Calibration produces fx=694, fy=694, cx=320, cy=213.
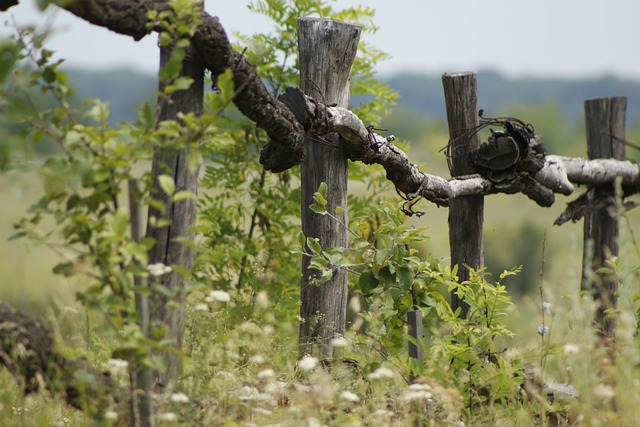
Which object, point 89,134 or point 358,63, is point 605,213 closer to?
point 358,63

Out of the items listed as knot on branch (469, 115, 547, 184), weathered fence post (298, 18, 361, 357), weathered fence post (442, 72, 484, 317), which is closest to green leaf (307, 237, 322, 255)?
weathered fence post (298, 18, 361, 357)

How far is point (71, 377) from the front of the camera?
2.72m

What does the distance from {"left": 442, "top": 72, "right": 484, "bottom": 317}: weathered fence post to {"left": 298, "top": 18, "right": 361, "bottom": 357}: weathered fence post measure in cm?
134

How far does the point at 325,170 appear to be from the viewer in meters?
4.15

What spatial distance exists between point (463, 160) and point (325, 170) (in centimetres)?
165

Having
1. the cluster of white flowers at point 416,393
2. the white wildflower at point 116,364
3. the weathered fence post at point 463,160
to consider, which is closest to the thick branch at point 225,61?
the white wildflower at point 116,364

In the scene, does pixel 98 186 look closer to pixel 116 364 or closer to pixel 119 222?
pixel 119 222

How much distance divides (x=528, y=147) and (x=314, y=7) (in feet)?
6.68

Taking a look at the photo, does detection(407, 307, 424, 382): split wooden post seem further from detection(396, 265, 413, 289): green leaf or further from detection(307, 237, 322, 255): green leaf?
detection(307, 237, 322, 255): green leaf

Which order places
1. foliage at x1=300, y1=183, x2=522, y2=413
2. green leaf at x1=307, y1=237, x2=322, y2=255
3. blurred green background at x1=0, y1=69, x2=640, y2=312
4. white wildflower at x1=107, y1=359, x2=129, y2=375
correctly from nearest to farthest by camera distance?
white wildflower at x1=107, y1=359, x2=129, y2=375, blurred green background at x1=0, y1=69, x2=640, y2=312, foliage at x1=300, y1=183, x2=522, y2=413, green leaf at x1=307, y1=237, x2=322, y2=255

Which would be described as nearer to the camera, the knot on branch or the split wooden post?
the split wooden post

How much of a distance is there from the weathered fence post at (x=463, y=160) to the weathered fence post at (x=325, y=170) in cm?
134

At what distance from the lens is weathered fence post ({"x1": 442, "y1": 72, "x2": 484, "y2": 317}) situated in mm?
5277

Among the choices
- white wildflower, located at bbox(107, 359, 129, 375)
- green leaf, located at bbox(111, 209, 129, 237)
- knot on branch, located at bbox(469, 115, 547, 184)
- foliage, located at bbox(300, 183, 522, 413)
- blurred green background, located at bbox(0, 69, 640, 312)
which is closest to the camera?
green leaf, located at bbox(111, 209, 129, 237)
